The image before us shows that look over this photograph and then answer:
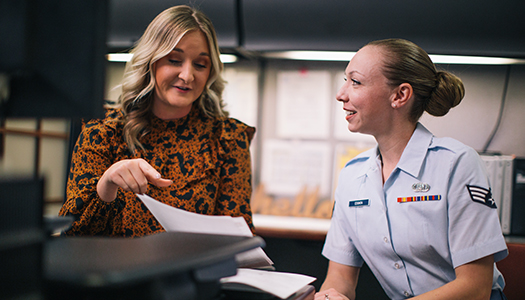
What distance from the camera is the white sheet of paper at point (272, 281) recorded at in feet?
2.15

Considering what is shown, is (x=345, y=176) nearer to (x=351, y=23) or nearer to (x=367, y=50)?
(x=367, y=50)

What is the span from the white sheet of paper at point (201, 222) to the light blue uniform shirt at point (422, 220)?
0.44 m

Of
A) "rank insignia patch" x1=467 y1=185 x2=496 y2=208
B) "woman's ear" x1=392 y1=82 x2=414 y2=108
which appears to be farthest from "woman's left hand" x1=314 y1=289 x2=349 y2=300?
"woman's ear" x1=392 y1=82 x2=414 y2=108

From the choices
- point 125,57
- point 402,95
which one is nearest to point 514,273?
point 402,95

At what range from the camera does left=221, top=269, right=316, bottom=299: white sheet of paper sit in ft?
2.15

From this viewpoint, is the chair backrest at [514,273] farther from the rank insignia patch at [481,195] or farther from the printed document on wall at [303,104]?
the printed document on wall at [303,104]

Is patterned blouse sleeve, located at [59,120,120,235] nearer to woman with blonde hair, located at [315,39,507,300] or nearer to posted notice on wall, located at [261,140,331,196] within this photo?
woman with blonde hair, located at [315,39,507,300]

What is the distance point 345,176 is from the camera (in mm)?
1307

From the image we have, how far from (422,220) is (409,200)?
6 cm

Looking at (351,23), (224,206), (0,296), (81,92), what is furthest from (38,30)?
(351,23)

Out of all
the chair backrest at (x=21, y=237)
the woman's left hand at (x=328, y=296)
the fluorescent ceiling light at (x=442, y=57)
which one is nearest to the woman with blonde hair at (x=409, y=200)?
the woman's left hand at (x=328, y=296)

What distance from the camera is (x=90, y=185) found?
109cm

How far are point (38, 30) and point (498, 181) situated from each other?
2.16 meters

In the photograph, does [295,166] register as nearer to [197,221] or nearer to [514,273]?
[514,273]
